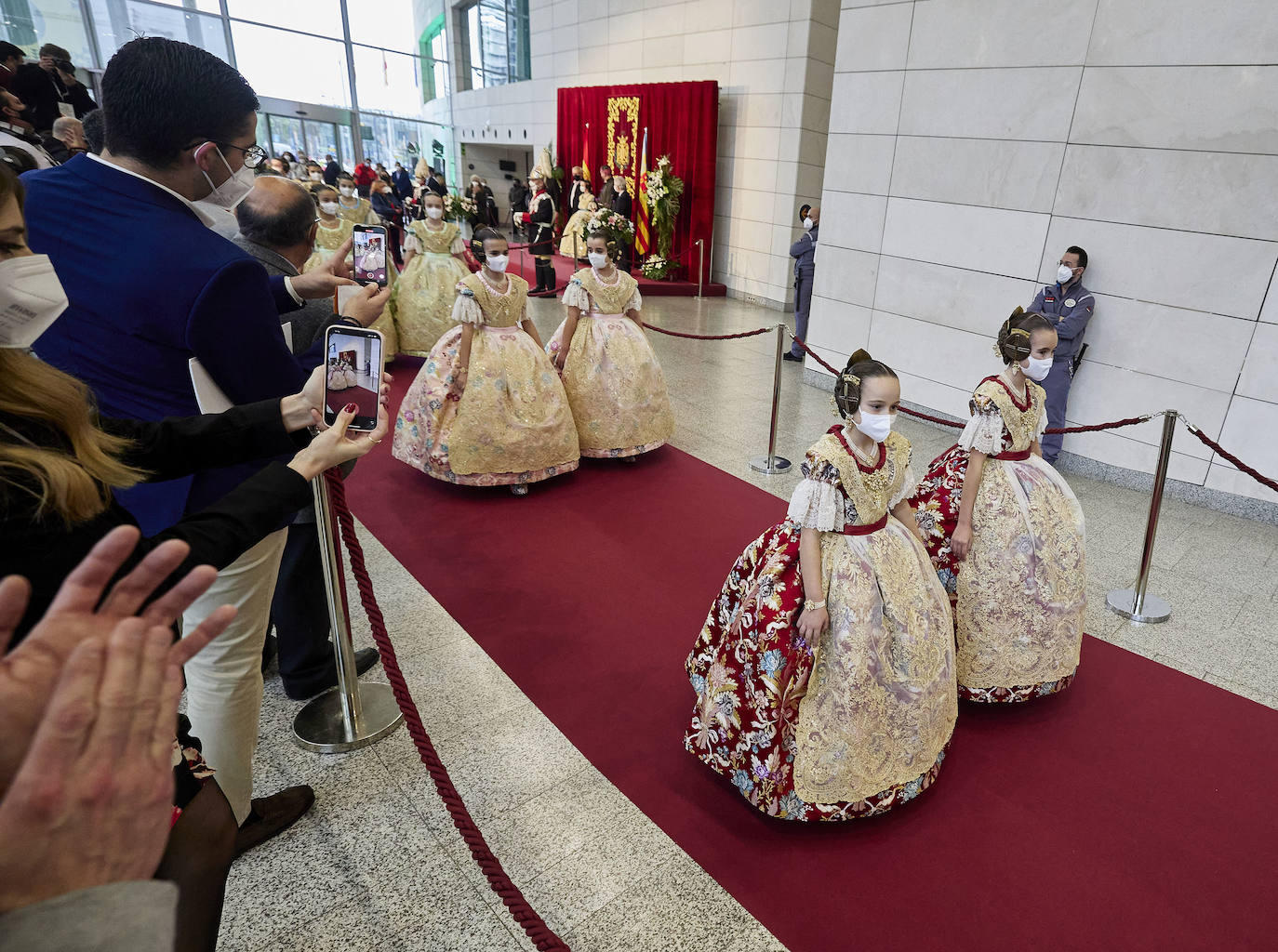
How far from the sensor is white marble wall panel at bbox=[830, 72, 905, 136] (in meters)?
6.13

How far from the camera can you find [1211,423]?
4.75m

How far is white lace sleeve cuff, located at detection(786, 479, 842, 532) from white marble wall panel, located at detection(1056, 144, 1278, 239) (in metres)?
4.11

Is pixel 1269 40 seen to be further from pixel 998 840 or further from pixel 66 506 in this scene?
pixel 66 506

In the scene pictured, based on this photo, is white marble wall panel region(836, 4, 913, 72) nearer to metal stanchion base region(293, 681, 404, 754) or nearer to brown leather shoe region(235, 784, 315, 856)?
metal stanchion base region(293, 681, 404, 754)

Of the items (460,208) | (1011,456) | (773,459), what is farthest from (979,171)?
(460,208)

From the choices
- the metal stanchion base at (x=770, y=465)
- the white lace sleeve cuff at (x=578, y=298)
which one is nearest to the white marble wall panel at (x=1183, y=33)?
the metal stanchion base at (x=770, y=465)

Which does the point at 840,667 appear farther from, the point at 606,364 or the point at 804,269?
the point at 804,269

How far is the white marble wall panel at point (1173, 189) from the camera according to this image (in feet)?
14.4

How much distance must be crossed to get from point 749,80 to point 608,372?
8.13m

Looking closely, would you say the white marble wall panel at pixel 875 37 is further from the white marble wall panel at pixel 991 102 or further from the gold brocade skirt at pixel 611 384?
the gold brocade skirt at pixel 611 384

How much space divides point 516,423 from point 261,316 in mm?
2764

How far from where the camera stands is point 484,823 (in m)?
2.29

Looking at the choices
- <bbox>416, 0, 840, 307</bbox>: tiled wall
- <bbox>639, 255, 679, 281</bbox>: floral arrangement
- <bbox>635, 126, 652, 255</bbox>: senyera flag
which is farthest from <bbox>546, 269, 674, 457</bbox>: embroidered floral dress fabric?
<bbox>635, 126, 652, 255</bbox>: senyera flag

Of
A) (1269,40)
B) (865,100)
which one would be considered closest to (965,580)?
(1269,40)
